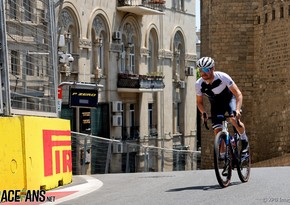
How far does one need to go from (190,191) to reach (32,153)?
190cm

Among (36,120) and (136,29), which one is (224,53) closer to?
(136,29)

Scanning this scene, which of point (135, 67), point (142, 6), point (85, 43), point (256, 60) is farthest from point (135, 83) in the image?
point (256, 60)

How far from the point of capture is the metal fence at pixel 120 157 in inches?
1044

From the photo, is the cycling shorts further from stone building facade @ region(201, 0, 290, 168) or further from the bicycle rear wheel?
stone building facade @ region(201, 0, 290, 168)

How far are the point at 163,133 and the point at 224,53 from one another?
14.8m

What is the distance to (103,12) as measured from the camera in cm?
4269

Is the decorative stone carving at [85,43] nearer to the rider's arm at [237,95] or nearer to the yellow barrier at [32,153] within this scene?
the yellow barrier at [32,153]

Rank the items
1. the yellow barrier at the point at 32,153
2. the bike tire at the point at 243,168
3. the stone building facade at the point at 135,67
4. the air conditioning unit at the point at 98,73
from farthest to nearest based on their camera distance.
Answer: the air conditioning unit at the point at 98,73
the stone building facade at the point at 135,67
the bike tire at the point at 243,168
the yellow barrier at the point at 32,153

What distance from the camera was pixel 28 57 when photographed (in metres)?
13.7

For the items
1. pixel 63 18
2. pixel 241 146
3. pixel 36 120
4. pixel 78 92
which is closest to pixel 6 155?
pixel 36 120

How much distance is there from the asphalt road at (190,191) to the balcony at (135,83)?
29754 mm

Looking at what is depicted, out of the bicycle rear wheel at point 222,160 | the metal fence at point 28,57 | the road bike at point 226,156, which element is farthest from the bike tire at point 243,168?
the metal fence at point 28,57

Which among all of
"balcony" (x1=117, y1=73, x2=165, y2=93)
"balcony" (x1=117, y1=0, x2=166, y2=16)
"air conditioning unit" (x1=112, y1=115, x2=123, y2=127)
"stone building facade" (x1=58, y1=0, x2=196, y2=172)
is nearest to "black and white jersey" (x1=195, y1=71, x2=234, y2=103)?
"stone building facade" (x1=58, y1=0, x2=196, y2=172)

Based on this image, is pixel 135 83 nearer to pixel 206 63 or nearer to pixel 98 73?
pixel 98 73
